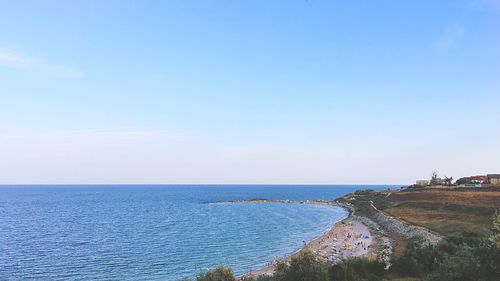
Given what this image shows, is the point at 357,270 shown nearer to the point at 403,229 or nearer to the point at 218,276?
the point at 218,276

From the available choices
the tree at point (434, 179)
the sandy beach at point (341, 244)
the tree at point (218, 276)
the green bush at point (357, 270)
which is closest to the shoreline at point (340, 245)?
the sandy beach at point (341, 244)

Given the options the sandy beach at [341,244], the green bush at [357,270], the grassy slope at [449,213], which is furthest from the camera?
the grassy slope at [449,213]

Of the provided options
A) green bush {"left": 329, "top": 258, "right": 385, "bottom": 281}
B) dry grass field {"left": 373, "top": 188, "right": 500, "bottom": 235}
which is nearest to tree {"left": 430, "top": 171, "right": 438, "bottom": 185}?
dry grass field {"left": 373, "top": 188, "right": 500, "bottom": 235}

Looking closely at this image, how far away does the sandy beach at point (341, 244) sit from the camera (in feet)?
179

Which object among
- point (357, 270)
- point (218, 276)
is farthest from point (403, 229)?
point (218, 276)

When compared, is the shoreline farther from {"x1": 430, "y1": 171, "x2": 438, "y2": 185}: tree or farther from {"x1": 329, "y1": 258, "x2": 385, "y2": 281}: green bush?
{"x1": 430, "y1": 171, "x2": 438, "y2": 185}: tree

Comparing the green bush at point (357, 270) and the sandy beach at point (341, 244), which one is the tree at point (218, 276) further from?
the sandy beach at point (341, 244)

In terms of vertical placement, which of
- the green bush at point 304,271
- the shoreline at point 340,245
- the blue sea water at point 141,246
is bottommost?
the blue sea water at point 141,246

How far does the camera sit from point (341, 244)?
66062mm

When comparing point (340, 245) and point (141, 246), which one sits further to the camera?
point (141, 246)

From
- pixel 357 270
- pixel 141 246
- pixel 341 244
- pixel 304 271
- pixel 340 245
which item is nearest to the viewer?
pixel 304 271

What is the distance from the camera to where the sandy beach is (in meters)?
54.4

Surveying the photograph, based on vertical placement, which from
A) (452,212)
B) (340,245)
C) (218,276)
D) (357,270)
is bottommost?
(340,245)

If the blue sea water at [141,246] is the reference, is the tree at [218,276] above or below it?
above
